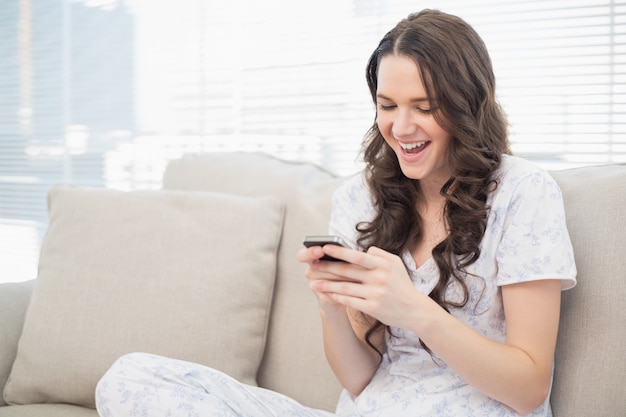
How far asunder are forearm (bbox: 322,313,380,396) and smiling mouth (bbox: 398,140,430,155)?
36 cm

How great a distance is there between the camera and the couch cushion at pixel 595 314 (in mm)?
1249

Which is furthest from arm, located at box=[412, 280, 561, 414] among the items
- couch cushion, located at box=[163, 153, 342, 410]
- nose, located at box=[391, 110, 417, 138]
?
couch cushion, located at box=[163, 153, 342, 410]

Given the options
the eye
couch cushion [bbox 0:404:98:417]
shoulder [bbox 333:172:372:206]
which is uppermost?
the eye

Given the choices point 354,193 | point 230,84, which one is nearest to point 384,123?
point 354,193

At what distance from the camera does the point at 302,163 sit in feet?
6.14

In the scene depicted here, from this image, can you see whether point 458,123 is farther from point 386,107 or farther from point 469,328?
point 469,328

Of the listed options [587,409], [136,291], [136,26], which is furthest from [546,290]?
[136,26]

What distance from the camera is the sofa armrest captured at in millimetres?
1690

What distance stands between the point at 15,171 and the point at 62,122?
1.40 feet

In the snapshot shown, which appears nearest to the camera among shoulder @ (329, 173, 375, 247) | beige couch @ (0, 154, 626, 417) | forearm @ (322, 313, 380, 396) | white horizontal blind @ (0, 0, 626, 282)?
forearm @ (322, 313, 380, 396)

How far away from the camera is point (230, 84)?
2594 millimetres

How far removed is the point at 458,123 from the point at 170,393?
73 centimetres

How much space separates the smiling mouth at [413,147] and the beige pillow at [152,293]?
0.51 m

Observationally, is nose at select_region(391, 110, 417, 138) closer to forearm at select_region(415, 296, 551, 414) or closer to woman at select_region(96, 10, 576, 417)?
woman at select_region(96, 10, 576, 417)
